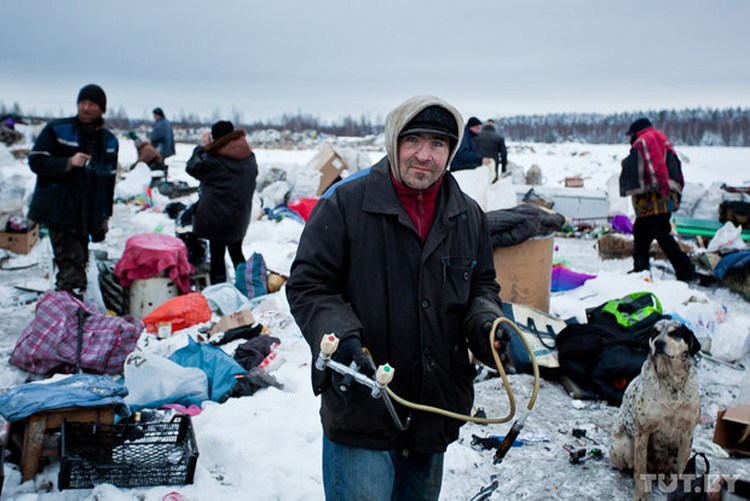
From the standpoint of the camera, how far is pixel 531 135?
198 ft

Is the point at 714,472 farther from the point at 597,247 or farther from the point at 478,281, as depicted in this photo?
the point at 597,247

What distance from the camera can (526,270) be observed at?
229 inches

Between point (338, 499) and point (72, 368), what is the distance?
3.36 metres

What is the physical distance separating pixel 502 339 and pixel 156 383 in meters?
2.90

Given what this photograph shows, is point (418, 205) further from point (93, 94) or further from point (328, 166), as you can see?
point (328, 166)

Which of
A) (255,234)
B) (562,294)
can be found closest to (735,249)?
(562,294)

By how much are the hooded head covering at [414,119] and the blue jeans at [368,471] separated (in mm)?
943

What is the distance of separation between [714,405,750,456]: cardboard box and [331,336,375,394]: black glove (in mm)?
3099

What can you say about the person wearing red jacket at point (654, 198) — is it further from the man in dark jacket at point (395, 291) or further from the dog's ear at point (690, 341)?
the man in dark jacket at point (395, 291)

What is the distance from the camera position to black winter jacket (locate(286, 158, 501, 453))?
1965 mm

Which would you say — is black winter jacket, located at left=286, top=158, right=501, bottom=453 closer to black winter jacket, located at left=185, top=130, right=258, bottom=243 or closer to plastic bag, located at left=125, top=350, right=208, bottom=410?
plastic bag, located at left=125, top=350, right=208, bottom=410

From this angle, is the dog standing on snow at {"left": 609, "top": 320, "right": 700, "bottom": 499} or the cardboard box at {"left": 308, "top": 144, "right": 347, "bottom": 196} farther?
the cardboard box at {"left": 308, "top": 144, "right": 347, "bottom": 196}

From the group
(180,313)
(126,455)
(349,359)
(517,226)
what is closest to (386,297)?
(349,359)

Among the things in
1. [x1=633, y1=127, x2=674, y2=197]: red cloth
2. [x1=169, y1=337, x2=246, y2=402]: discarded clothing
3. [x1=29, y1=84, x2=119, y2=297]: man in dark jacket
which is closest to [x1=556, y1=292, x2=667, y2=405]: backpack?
[x1=633, y1=127, x2=674, y2=197]: red cloth
